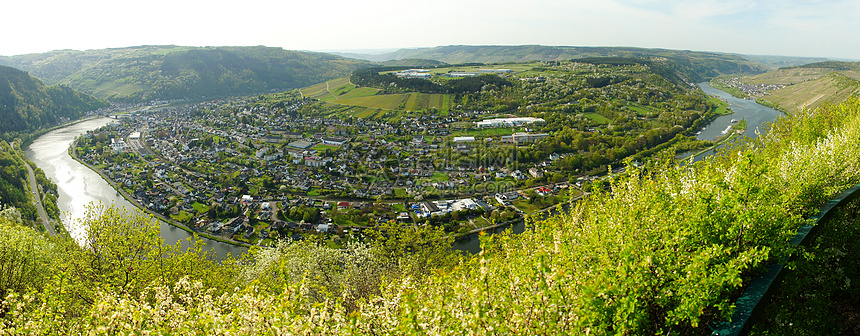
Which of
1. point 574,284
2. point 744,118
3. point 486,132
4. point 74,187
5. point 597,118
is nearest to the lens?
point 574,284

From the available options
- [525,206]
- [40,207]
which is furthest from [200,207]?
→ [525,206]

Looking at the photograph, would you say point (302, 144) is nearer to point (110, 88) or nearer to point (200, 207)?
point (200, 207)

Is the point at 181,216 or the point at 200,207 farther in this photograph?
the point at 200,207

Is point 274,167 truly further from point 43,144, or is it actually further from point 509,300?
point 43,144

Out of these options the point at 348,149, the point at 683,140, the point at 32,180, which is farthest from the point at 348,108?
the point at 683,140

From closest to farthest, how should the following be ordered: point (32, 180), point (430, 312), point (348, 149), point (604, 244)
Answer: point (430, 312) < point (604, 244) < point (32, 180) < point (348, 149)
